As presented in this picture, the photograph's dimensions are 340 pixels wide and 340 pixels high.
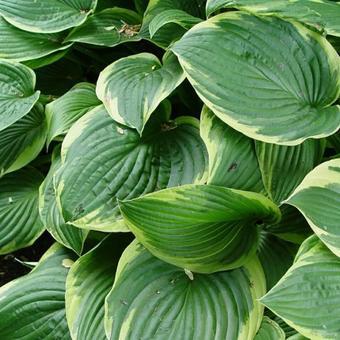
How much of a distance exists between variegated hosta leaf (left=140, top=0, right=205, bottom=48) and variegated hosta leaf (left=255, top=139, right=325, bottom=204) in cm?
38

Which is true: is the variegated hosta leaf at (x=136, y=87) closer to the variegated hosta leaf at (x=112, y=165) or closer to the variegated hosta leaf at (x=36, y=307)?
the variegated hosta leaf at (x=112, y=165)

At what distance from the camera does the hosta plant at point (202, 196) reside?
1.11 m

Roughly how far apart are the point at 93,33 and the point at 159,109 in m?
0.34

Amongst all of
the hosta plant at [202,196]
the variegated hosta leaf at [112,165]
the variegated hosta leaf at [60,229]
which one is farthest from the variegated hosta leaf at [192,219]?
the variegated hosta leaf at [60,229]

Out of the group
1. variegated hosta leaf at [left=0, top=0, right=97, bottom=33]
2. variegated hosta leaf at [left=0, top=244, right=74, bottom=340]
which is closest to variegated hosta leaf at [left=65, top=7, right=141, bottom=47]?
variegated hosta leaf at [left=0, top=0, right=97, bottom=33]

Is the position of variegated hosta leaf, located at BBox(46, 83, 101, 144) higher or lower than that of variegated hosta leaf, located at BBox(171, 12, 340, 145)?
lower

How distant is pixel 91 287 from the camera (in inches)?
51.1

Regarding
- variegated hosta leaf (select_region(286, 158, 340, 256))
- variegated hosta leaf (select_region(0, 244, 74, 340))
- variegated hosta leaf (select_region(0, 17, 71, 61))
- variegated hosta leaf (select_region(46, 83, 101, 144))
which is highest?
variegated hosta leaf (select_region(286, 158, 340, 256))

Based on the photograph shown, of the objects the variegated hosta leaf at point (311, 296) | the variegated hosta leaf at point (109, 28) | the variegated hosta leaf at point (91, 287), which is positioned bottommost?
the variegated hosta leaf at point (91, 287)

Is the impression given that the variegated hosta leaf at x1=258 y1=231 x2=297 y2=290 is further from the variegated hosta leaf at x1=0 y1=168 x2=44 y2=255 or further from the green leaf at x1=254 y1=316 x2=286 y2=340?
the variegated hosta leaf at x1=0 y1=168 x2=44 y2=255

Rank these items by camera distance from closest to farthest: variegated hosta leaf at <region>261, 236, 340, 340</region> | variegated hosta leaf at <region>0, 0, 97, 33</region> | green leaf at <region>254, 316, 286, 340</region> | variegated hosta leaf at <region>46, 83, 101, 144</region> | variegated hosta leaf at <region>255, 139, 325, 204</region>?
variegated hosta leaf at <region>261, 236, 340, 340</region> < green leaf at <region>254, 316, 286, 340</region> < variegated hosta leaf at <region>255, 139, 325, 204</region> < variegated hosta leaf at <region>46, 83, 101, 144</region> < variegated hosta leaf at <region>0, 0, 97, 33</region>

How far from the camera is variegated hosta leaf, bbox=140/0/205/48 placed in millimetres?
1513

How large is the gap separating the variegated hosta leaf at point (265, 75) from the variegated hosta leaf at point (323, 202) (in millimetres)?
81

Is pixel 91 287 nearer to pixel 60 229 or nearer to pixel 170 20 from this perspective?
pixel 60 229
